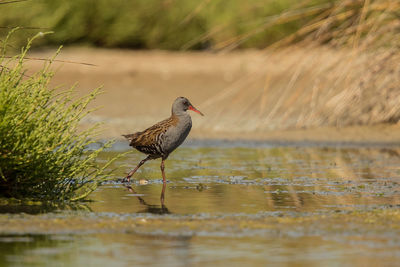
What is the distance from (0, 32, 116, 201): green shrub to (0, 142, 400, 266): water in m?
0.35

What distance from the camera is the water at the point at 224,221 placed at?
20.7 ft

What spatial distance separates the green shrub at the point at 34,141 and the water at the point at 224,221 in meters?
0.35

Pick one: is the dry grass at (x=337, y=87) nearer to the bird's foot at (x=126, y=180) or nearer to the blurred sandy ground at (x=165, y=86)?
the blurred sandy ground at (x=165, y=86)

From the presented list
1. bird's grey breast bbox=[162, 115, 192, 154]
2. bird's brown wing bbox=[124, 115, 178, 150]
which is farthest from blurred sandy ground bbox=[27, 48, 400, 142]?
bird's grey breast bbox=[162, 115, 192, 154]

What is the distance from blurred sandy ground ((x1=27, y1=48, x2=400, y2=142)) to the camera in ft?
50.2

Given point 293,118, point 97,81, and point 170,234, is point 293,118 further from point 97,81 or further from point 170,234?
point 170,234

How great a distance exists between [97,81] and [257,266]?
13012 millimetres

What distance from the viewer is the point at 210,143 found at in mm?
14836

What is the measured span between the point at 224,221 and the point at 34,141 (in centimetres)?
185

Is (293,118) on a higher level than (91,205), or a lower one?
higher

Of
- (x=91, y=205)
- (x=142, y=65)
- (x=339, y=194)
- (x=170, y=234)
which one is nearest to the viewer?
(x=170, y=234)

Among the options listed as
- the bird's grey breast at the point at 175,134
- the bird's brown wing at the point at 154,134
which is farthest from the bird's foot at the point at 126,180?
the bird's grey breast at the point at 175,134

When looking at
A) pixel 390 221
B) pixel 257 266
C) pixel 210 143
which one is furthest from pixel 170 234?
pixel 210 143

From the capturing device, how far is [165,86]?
746 inches
